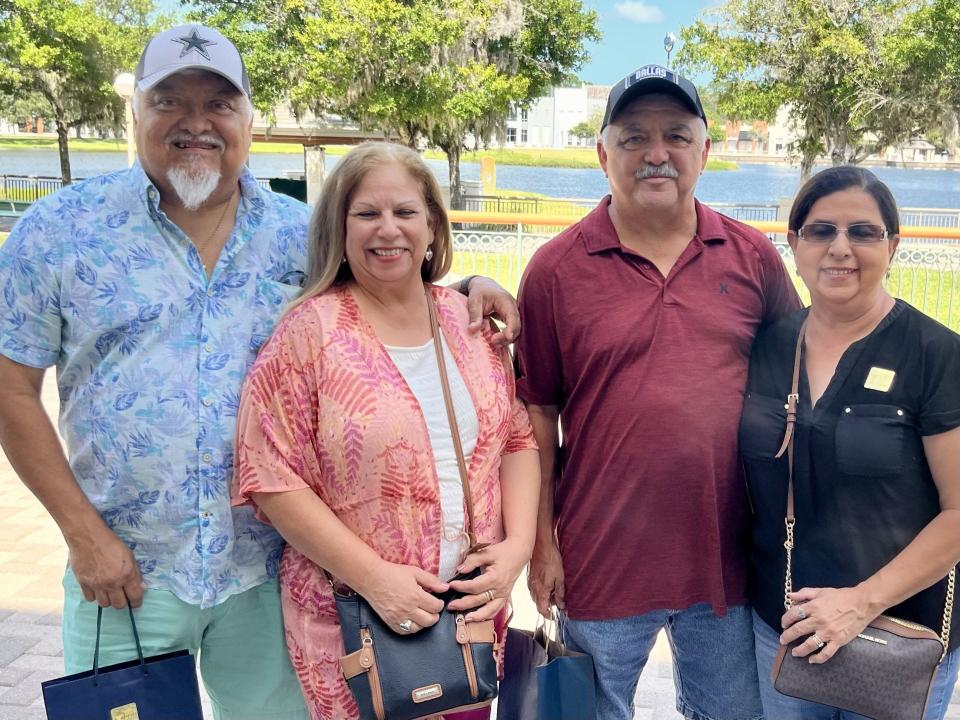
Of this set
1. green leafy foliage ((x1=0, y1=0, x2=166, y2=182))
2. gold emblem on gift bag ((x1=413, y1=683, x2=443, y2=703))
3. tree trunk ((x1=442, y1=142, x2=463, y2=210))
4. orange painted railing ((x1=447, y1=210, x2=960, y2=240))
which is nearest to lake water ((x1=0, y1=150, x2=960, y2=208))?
green leafy foliage ((x1=0, y1=0, x2=166, y2=182))

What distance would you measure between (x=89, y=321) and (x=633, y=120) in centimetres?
153

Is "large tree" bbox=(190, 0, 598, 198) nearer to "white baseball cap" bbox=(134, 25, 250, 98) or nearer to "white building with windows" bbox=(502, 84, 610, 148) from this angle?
"white baseball cap" bbox=(134, 25, 250, 98)

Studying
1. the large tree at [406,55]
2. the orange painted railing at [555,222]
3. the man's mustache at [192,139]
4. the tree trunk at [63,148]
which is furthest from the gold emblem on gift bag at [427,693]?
the tree trunk at [63,148]

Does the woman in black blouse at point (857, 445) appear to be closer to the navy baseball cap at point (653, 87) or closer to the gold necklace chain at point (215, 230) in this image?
the navy baseball cap at point (653, 87)

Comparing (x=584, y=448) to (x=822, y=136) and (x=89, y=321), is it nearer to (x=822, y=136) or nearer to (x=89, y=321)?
(x=89, y=321)

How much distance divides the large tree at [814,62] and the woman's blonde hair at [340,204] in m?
26.7

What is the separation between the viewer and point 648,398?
87.7 inches

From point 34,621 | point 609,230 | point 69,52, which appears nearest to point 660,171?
point 609,230

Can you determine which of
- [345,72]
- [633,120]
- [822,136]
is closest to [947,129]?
→ [822,136]

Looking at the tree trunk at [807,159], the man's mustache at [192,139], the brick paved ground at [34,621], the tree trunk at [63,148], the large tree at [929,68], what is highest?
the large tree at [929,68]

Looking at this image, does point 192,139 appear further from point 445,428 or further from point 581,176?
point 581,176

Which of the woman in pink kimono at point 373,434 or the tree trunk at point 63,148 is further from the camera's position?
the tree trunk at point 63,148

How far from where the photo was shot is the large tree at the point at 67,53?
2694 centimetres

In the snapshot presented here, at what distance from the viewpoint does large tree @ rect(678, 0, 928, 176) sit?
84.6 feet
